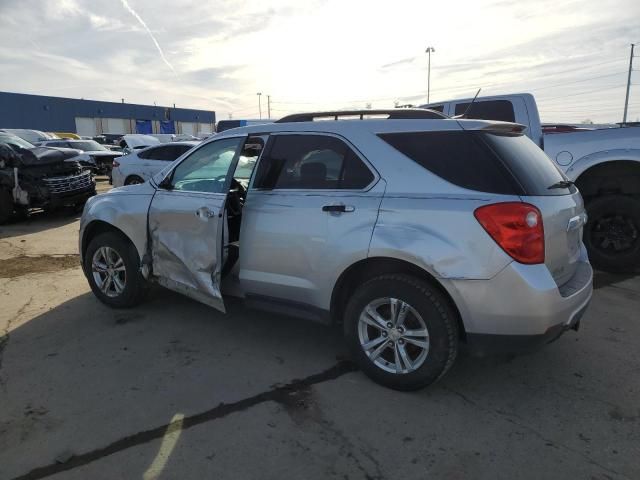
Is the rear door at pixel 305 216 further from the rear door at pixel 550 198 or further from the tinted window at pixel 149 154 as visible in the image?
the tinted window at pixel 149 154

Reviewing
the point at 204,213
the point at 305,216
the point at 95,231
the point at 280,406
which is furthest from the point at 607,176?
the point at 95,231

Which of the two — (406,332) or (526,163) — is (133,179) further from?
(526,163)

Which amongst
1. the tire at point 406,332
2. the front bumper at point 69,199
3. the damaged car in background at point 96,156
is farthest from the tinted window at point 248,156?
the damaged car in background at point 96,156

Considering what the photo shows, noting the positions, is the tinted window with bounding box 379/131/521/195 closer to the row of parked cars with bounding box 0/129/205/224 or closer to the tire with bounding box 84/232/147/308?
the tire with bounding box 84/232/147/308

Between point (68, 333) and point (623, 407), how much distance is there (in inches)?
172

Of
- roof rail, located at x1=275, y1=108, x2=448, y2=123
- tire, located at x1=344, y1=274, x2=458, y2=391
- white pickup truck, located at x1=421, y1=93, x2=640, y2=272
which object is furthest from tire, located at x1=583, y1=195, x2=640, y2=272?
tire, located at x1=344, y1=274, x2=458, y2=391

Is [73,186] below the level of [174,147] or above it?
below

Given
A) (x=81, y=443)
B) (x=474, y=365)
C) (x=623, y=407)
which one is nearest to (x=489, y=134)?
(x=474, y=365)

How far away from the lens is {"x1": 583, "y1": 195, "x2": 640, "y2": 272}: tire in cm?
579

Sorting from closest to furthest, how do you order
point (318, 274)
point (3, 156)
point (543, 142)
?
point (318, 274) → point (543, 142) → point (3, 156)

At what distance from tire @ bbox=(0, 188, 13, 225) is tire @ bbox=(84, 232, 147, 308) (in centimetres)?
625

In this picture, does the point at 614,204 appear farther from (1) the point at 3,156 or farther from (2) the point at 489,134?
(1) the point at 3,156

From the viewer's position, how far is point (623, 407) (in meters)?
3.03

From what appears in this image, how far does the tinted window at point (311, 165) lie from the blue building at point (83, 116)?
58.3 meters
